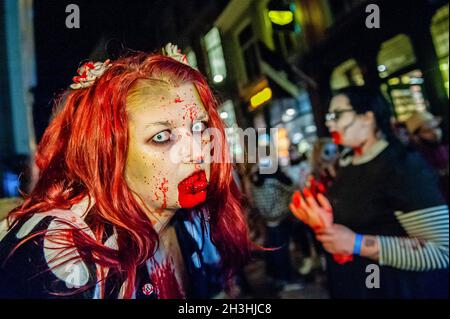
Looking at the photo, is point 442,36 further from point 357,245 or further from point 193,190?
point 193,190

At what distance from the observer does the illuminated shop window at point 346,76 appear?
5.39 feet

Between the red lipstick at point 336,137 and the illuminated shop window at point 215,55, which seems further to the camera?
the red lipstick at point 336,137

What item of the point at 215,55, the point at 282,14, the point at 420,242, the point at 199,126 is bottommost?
the point at 420,242

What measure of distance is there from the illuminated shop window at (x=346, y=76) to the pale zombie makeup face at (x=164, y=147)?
80 centimetres

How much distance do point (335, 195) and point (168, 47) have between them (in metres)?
1.01

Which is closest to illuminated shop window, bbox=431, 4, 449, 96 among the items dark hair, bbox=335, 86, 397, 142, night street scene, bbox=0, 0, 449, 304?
night street scene, bbox=0, 0, 449, 304

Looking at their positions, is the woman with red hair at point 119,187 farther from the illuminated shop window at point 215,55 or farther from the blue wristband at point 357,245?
the blue wristband at point 357,245

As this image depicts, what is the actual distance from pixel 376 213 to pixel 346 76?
0.72 metres

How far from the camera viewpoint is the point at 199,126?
1.28 metres

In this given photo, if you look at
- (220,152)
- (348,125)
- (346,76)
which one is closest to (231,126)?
(220,152)

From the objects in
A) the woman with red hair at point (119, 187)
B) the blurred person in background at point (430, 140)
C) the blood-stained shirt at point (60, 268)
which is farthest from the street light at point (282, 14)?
the blood-stained shirt at point (60, 268)

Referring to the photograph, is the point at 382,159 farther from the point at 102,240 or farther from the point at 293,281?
the point at 102,240

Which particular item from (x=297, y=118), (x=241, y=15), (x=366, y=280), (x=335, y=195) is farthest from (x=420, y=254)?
(x=241, y=15)
